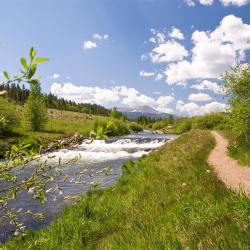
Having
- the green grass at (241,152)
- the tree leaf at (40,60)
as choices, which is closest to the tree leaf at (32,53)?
the tree leaf at (40,60)

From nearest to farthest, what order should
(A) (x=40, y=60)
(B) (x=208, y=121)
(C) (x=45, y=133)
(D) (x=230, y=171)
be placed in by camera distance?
1. (A) (x=40, y=60)
2. (D) (x=230, y=171)
3. (C) (x=45, y=133)
4. (B) (x=208, y=121)

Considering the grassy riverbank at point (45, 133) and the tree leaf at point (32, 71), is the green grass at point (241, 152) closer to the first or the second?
the grassy riverbank at point (45, 133)

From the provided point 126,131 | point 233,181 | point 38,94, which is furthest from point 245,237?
point 126,131

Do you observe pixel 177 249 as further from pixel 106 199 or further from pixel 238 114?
pixel 238 114

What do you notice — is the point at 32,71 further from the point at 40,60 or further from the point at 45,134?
the point at 45,134

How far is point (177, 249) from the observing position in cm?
461

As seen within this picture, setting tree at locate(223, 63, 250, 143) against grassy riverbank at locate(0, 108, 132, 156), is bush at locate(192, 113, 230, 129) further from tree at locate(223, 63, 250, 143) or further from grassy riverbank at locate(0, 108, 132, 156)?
tree at locate(223, 63, 250, 143)

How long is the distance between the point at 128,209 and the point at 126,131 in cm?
8695

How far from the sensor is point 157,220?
7.29m

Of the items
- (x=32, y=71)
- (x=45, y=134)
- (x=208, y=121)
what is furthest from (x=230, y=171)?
(x=208, y=121)

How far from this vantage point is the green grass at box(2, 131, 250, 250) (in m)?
4.85

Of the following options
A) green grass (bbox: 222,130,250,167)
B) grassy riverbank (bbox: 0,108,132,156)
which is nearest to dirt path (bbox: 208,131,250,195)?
green grass (bbox: 222,130,250,167)

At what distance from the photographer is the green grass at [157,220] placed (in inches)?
191

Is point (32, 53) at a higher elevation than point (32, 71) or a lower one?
higher
